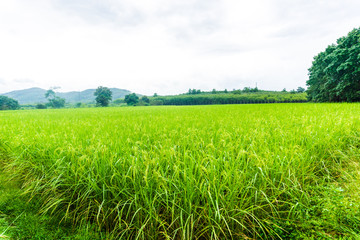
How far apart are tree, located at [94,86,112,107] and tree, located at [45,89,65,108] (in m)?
21.6

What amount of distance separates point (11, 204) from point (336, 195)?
14.6ft

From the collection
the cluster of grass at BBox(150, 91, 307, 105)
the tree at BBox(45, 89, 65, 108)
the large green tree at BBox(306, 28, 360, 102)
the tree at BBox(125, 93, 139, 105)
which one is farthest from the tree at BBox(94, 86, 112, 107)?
the large green tree at BBox(306, 28, 360, 102)

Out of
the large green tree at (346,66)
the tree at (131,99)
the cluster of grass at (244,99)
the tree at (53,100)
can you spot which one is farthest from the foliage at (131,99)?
the large green tree at (346,66)

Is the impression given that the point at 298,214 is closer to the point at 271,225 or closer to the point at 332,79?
the point at 271,225

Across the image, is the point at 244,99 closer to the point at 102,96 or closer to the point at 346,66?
the point at 346,66

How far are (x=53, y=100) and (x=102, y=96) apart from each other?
95.0 feet

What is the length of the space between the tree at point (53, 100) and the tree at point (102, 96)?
21.6 meters

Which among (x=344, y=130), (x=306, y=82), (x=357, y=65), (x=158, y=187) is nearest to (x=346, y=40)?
(x=357, y=65)

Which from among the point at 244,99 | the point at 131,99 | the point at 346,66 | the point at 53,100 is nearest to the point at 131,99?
the point at 131,99

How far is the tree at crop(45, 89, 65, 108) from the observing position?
81.0 m

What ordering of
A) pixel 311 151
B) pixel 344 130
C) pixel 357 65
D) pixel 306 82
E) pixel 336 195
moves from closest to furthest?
1. pixel 336 195
2. pixel 311 151
3. pixel 344 130
4. pixel 357 65
5. pixel 306 82

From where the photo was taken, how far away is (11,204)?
256cm

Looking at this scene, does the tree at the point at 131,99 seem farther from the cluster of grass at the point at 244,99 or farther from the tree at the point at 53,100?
the tree at the point at 53,100

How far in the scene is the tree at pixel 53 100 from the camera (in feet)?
266
